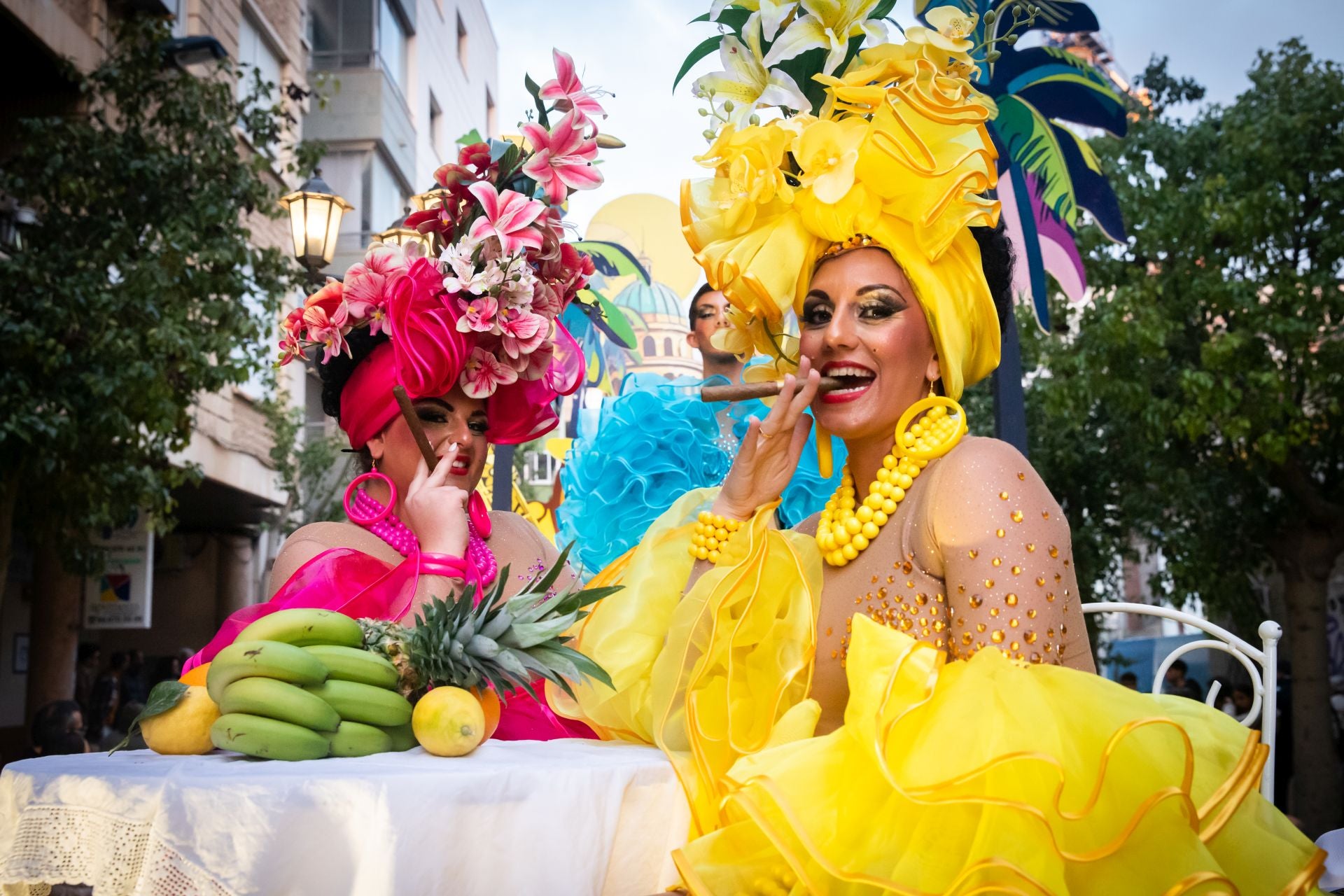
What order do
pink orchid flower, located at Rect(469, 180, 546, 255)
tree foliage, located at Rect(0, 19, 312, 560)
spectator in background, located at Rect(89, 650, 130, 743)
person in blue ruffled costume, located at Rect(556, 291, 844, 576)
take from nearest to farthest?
pink orchid flower, located at Rect(469, 180, 546, 255), person in blue ruffled costume, located at Rect(556, 291, 844, 576), tree foliage, located at Rect(0, 19, 312, 560), spectator in background, located at Rect(89, 650, 130, 743)

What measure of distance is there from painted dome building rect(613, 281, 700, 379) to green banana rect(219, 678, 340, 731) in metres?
6.26

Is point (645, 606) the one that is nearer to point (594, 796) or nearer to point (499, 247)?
point (594, 796)

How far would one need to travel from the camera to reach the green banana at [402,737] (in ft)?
6.73

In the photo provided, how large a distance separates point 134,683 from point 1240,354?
444 inches

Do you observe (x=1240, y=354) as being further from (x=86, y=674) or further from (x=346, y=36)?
(x=346, y=36)

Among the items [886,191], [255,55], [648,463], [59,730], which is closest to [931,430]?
[886,191]

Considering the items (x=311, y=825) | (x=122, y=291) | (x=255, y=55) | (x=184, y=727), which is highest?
(x=255, y=55)

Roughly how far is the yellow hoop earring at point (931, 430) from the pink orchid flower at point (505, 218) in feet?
3.57

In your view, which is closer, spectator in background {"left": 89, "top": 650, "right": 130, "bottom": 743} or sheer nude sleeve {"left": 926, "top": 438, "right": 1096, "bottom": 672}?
sheer nude sleeve {"left": 926, "top": 438, "right": 1096, "bottom": 672}

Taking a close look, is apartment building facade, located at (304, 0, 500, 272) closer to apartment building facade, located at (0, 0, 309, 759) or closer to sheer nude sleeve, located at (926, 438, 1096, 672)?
apartment building facade, located at (0, 0, 309, 759)

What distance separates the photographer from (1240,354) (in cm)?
904

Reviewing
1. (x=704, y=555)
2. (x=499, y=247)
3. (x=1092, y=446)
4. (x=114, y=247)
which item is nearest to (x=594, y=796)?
(x=704, y=555)

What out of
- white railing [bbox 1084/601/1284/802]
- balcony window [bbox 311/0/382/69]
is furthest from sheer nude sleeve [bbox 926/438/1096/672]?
balcony window [bbox 311/0/382/69]

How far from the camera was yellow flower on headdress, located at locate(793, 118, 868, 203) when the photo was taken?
92.7 inches
